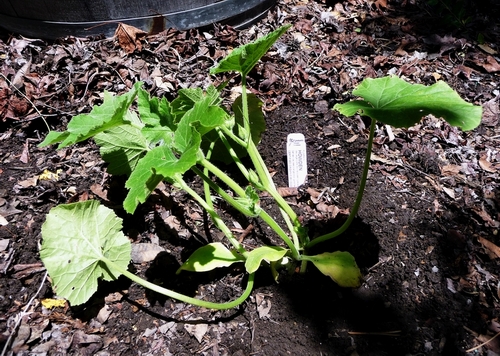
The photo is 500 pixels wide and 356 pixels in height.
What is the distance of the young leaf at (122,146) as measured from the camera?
1.77 m

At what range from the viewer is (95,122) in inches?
58.9

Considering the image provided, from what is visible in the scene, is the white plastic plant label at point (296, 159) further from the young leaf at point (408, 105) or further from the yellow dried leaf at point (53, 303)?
the yellow dried leaf at point (53, 303)

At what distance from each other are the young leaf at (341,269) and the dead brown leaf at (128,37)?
1.86m

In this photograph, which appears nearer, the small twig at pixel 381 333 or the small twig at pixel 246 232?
the small twig at pixel 381 333

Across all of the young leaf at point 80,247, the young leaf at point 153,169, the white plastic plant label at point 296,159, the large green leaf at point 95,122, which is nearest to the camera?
the young leaf at point 153,169

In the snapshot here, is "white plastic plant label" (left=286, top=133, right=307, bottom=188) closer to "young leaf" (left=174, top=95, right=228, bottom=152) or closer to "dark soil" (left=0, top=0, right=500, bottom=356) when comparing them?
"dark soil" (left=0, top=0, right=500, bottom=356)

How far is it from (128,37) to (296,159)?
1.41m

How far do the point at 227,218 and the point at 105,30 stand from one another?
1.56m

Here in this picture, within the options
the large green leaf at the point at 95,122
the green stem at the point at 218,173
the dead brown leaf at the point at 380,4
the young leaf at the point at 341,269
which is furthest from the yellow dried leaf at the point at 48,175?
the dead brown leaf at the point at 380,4

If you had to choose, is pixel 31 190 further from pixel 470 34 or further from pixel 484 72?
pixel 470 34

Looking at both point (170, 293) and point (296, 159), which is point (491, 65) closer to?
point (296, 159)

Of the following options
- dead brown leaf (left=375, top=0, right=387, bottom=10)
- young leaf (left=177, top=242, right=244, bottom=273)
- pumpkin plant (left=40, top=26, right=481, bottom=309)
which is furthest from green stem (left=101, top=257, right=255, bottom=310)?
dead brown leaf (left=375, top=0, right=387, bottom=10)

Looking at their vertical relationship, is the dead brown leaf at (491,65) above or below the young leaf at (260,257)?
below

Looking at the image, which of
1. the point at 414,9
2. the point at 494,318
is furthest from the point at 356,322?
the point at 414,9
